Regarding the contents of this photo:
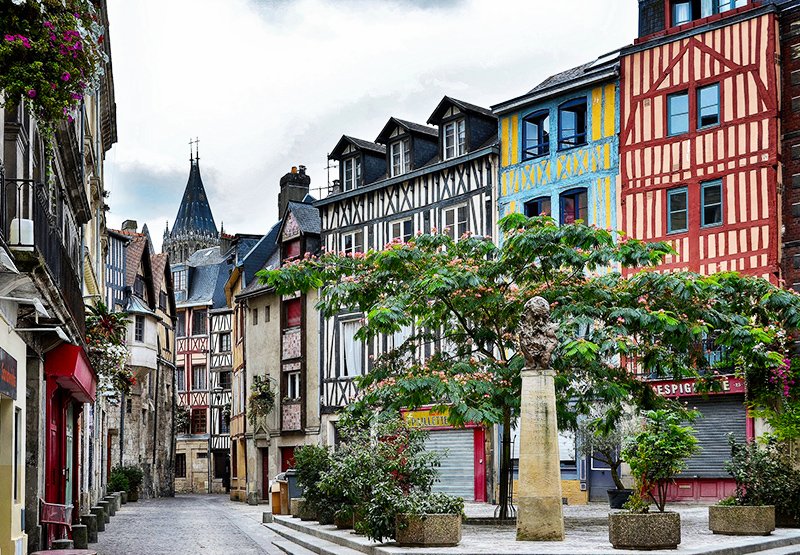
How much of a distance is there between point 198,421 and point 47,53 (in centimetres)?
5169

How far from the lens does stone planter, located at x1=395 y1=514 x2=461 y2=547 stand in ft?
46.1

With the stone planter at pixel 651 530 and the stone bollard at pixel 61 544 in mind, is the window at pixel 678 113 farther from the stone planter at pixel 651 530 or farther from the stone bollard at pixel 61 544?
the stone bollard at pixel 61 544

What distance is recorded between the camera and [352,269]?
64.9 ft

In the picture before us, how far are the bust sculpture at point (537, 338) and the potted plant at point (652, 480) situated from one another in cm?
150

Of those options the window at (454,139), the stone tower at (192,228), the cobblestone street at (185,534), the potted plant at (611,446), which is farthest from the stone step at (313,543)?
the stone tower at (192,228)

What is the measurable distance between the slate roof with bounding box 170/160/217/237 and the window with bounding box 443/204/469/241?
70338 mm

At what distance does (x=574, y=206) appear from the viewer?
2758 cm

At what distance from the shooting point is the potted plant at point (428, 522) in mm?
14039

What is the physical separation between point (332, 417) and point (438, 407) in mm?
16745

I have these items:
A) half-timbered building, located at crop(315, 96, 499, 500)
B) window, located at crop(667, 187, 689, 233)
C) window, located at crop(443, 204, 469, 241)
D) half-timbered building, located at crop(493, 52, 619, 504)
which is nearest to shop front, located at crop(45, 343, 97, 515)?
half-timbered building, located at crop(315, 96, 499, 500)

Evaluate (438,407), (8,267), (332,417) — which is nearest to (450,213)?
(332,417)

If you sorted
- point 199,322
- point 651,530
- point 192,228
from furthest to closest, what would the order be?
point 192,228, point 199,322, point 651,530

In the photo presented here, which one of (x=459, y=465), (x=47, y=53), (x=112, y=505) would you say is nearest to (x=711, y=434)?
(x=459, y=465)

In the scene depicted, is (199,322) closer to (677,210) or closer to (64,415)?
(677,210)
